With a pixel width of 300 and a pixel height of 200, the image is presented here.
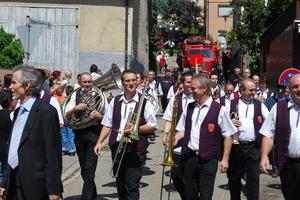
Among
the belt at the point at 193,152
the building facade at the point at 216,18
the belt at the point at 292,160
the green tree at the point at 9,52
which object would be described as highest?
the building facade at the point at 216,18

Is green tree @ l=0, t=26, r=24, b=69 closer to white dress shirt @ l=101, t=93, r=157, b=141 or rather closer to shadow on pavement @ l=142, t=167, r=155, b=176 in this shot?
shadow on pavement @ l=142, t=167, r=155, b=176

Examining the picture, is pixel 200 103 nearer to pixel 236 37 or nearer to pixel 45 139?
pixel 45 139

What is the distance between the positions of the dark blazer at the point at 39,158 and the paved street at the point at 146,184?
321 cm

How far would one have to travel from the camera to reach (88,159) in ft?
31.0

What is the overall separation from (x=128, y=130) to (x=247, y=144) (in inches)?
73.1

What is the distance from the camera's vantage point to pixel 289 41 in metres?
20.3

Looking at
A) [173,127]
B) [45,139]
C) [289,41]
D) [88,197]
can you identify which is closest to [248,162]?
[173,127]

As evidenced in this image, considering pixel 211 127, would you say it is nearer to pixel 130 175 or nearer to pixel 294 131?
pixel 294 131

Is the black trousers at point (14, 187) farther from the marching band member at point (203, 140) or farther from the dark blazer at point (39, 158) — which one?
the marching band member at point (203, 140)

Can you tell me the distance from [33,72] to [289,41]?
49.8ft

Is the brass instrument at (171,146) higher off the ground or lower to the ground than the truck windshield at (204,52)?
lower

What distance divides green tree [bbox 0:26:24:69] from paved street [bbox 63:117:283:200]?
6252mm

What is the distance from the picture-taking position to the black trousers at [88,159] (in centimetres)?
941

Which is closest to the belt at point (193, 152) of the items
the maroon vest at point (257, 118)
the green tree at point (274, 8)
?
the maroon vest at point (257, 118)
